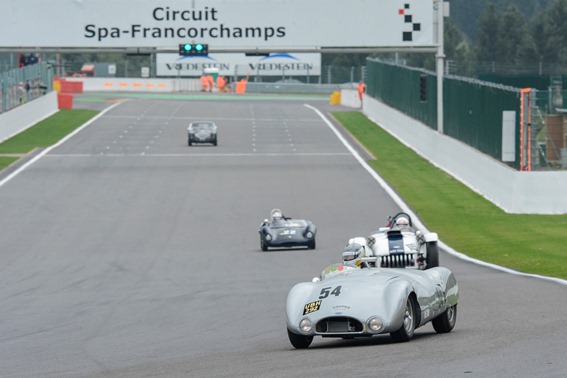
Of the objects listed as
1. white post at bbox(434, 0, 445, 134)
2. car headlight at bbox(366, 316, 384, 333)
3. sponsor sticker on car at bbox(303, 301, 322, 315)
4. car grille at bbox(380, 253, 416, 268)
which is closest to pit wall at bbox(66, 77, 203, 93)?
white post at bbox(434, 0, 445, 134)

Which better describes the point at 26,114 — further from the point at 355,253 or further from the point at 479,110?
the point at 355,253

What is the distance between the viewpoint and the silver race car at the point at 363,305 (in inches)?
527

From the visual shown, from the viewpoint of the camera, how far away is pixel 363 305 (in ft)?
44.1

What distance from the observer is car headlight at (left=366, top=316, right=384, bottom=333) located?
13.3 m

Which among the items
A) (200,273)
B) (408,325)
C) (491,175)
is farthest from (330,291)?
(491,175)

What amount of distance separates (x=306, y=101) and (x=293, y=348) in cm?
8560

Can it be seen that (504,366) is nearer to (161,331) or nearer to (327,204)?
(161,331)

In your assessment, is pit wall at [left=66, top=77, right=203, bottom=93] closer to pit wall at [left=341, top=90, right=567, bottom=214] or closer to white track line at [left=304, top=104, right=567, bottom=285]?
white track line at [left=304, top=104, right=567, bottom=285]

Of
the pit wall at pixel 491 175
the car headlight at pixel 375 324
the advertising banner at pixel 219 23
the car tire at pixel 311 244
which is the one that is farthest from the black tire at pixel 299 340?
the advertising banner at pixel 219 23

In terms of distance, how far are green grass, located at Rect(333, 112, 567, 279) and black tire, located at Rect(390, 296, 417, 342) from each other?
9.54 metres

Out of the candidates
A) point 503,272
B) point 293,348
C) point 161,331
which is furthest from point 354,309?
point 503,272

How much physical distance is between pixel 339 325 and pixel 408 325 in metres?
0.82

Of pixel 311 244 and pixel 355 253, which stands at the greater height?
pixel 355 253

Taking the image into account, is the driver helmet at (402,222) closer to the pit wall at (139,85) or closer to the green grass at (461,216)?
the green grass at (461,216)
